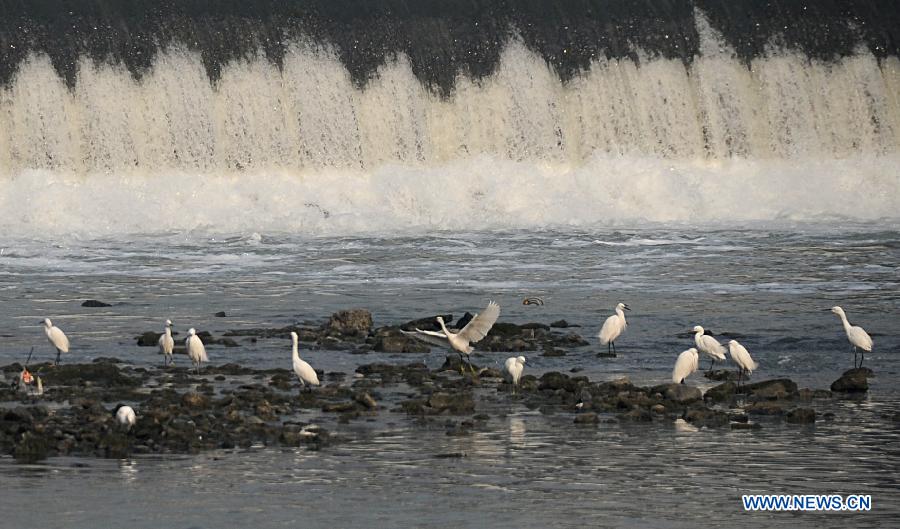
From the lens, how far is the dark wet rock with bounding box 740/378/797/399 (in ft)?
60.5

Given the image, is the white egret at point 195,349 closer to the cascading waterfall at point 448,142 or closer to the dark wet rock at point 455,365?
the dark wet rock at point 455,365

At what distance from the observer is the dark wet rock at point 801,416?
16995mm

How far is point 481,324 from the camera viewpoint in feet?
65.9

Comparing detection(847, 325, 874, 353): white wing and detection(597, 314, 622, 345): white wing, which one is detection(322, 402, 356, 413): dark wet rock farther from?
detection(847, 325, 874, 353): white wing

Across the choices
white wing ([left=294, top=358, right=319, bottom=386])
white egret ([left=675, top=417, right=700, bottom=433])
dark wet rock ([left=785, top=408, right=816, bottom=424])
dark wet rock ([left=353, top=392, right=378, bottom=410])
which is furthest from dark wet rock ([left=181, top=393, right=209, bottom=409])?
dark wet rock ([left=785, top=408, right=816, bottom=424])

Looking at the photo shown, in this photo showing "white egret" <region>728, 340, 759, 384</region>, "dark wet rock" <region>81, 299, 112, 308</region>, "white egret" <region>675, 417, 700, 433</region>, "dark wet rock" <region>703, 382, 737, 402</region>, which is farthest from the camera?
"dark wet rock" <region>81, 299, 112, 308</region>

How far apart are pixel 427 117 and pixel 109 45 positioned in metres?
9.06

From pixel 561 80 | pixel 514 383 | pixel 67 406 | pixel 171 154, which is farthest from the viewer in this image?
pixel 561 80

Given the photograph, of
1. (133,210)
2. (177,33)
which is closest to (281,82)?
(177,33)

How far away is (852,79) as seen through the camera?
174 ft

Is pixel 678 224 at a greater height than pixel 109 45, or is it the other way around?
pixel 109 45

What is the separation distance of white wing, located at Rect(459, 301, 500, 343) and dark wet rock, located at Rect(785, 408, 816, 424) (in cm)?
407

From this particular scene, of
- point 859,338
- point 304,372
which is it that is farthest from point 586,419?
point 859,338

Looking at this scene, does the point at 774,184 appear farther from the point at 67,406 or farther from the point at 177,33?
the point at 67,406
